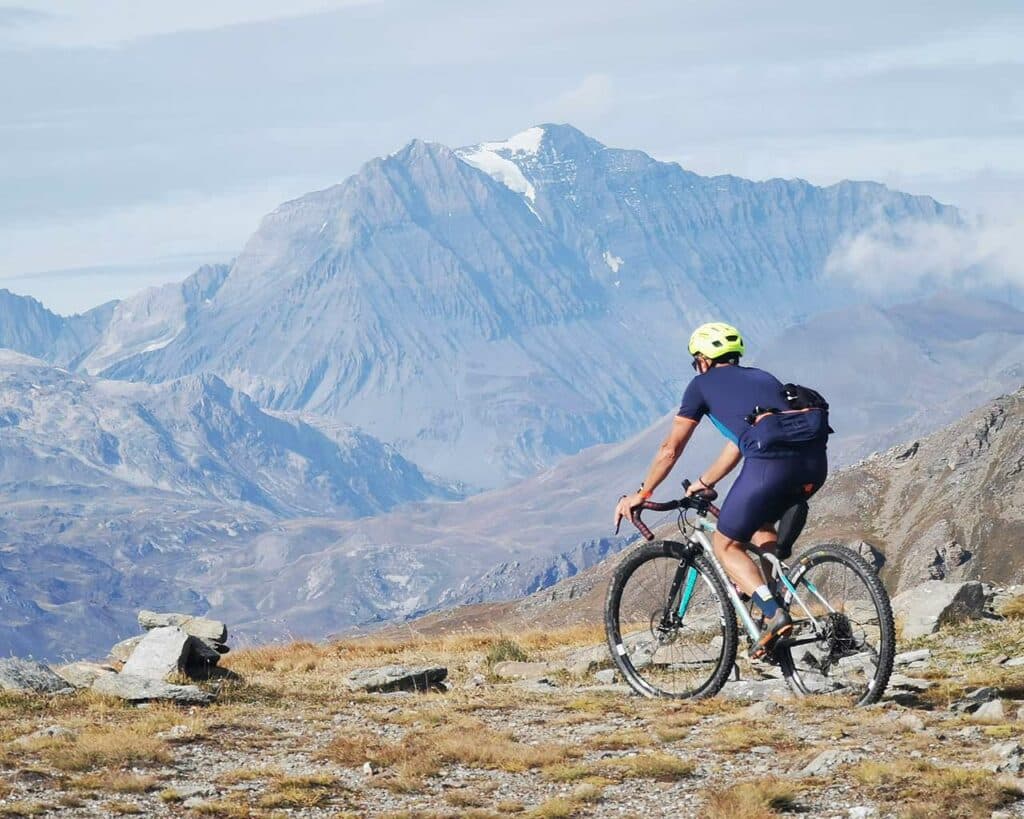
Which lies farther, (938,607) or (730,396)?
(938,607)

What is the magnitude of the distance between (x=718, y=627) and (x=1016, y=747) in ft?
15.2

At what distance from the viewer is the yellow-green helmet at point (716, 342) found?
13617 millimetres

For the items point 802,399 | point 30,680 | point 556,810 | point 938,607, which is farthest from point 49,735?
point 938,607

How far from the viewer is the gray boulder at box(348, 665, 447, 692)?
17391 millimetres

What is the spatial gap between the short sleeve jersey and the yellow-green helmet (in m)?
0.17

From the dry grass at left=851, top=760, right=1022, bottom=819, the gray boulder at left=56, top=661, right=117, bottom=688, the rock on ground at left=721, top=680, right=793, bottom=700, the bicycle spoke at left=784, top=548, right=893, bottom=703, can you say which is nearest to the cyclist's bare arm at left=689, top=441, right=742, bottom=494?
the bicycle spoke at left=784, top=548, right=893, bottom=703

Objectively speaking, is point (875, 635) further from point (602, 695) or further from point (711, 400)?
point (602, 695)

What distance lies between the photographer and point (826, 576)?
1296 centimetres

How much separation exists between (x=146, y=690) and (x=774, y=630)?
23.2 feet

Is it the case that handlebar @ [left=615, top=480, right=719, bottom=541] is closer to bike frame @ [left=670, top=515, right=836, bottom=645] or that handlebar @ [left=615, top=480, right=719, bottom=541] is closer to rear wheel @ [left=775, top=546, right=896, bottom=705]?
bike frame @ [left=670, top=515, right=836, bottom=645]

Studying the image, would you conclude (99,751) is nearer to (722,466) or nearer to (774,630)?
(774,630)

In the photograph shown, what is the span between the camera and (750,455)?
12969 mm

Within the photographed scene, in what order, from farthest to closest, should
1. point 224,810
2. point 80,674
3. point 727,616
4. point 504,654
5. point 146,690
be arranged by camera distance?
point 504,654 < point 80,674 < point 146,690 < point 727,616 < point 224,810

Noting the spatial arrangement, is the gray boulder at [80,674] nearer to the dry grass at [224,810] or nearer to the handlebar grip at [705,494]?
the dry grass at [224,810]
